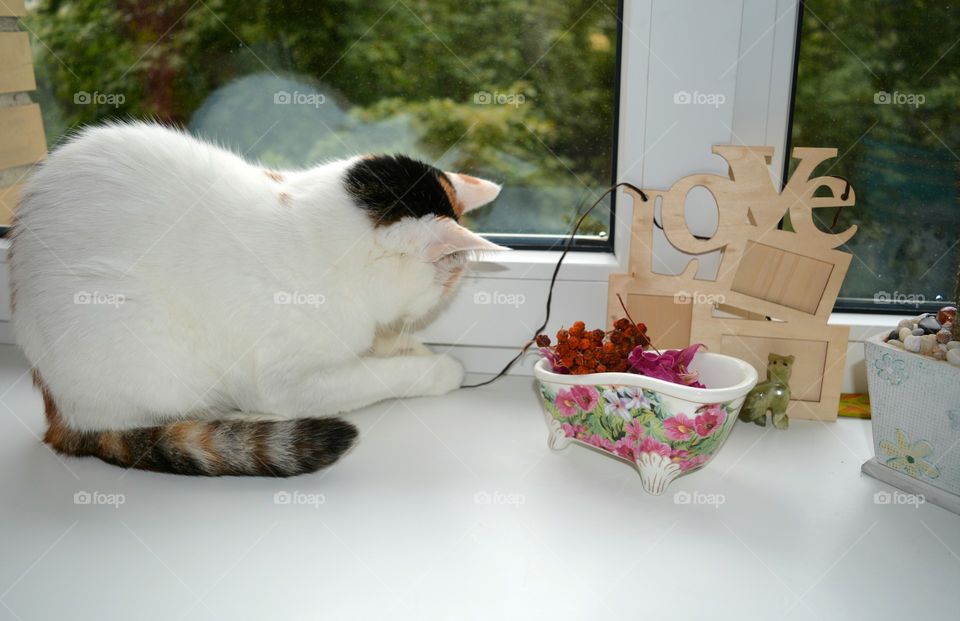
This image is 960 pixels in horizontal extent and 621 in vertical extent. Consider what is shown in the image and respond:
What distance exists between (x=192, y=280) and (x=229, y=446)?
0.78ft

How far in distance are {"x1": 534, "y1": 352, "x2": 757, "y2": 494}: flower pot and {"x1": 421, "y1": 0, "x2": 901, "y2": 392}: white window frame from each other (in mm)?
300

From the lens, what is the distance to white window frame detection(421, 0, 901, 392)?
1.16 metres

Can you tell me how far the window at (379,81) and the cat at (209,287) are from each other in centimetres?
25

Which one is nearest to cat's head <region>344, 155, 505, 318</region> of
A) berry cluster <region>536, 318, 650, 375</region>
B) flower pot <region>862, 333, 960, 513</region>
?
berry cluster <region>536, 318, 650, 375</region>

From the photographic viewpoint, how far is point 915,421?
95 centimetres

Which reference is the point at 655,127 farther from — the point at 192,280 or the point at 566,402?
the point at 192,280

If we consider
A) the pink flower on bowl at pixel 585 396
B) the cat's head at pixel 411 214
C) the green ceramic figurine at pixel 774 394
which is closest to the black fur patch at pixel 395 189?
the cat's head at pixel 411 214

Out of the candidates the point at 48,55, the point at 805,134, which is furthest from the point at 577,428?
the point at 48,55

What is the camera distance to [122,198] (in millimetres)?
1046

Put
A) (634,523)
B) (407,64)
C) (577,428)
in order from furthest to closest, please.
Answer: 1. (407,64)
2. (577,428)
3. (634,523)

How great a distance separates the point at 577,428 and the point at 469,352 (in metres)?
0.40

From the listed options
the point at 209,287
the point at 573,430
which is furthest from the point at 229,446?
the point at 573,430

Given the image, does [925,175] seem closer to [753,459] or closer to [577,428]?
[753,459]

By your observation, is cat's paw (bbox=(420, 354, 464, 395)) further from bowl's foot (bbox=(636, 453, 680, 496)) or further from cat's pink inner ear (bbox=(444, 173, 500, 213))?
bowl's foot (bbox=(636, 453, 680, 496))
